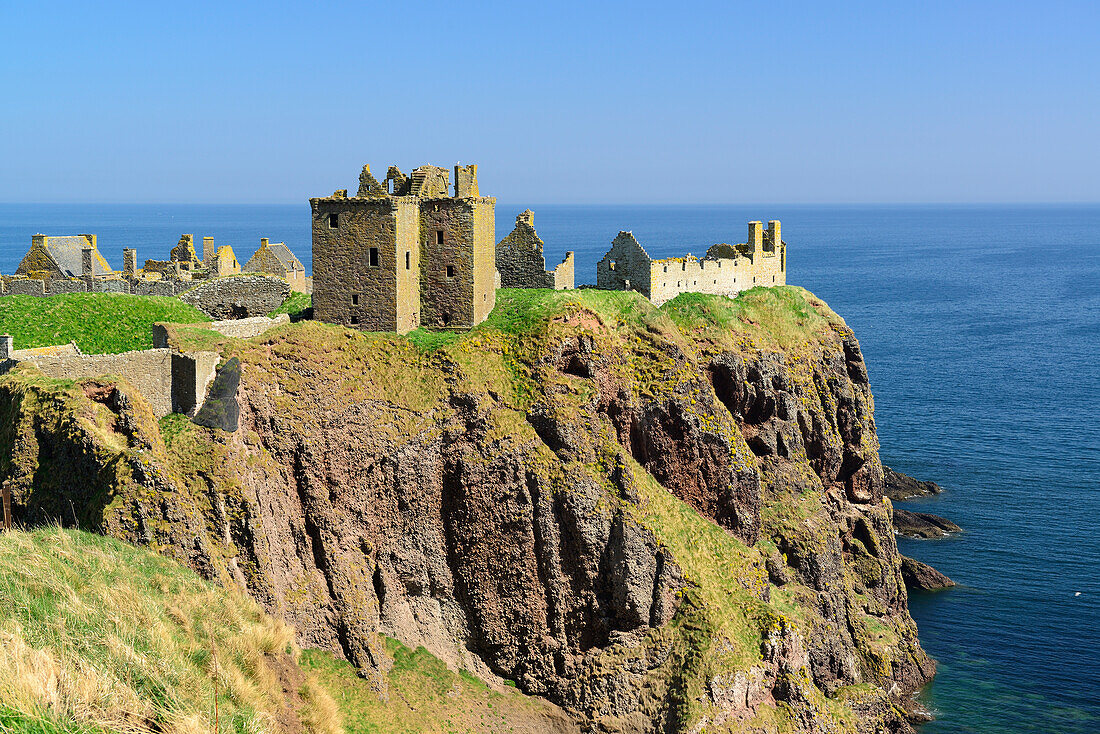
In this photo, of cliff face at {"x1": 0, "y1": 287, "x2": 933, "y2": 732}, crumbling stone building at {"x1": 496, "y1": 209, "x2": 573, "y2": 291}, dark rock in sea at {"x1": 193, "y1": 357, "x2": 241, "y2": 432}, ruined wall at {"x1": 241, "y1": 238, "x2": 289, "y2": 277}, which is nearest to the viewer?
cliff face at {"x1": 0, "y1": 287, "x2": 933, "y2": 732}

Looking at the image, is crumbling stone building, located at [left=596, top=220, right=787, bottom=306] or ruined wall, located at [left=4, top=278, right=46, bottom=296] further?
crumbling stone building, located at [left=596, top=220, right=787, bottom=306]

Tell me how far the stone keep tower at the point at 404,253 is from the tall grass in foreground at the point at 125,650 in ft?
74.0

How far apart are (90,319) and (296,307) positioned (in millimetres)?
9624

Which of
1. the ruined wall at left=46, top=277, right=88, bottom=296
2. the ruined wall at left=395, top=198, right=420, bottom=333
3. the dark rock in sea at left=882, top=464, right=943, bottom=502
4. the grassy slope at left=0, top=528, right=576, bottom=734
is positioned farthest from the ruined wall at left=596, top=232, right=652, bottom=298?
the dark rock in sea at left=882, top=464, right=943, bottom=502

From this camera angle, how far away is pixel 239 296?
189ft

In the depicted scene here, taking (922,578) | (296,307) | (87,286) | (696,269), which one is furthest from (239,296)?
(922,578)

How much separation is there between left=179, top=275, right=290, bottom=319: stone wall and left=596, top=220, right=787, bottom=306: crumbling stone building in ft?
58.3

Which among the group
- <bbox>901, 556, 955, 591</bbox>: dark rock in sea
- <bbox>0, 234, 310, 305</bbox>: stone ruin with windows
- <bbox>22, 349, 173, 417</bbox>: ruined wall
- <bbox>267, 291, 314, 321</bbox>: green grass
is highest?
<bbox>0, 234, 310, 305</bbox>: stone ruin with windows

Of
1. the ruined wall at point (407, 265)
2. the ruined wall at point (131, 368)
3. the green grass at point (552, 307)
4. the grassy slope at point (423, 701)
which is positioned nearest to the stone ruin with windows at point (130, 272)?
the ruined wall at point (407, 265)

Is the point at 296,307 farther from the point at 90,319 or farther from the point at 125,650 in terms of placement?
the point at 125,650

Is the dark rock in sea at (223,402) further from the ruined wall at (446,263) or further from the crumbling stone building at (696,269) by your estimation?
the crumbling stone building at (696,269)

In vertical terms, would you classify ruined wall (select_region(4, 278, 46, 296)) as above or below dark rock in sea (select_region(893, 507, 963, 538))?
above

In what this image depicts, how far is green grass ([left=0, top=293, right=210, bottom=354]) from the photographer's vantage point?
49.2 meters

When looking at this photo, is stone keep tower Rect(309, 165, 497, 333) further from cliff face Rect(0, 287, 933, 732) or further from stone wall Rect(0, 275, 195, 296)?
stone wall Rect(0, 275, 195, 296)
